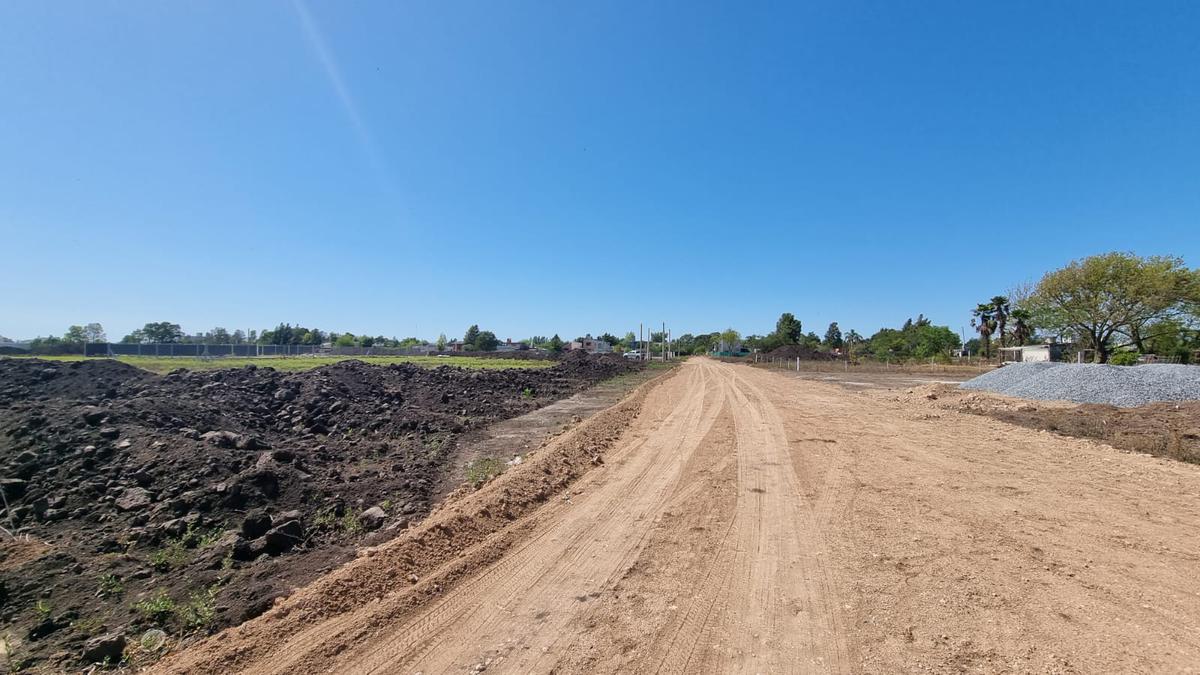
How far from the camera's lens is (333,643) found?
3.52 m

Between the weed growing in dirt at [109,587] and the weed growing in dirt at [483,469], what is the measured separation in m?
4.54

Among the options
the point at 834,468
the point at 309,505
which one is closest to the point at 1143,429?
the point at 834,468

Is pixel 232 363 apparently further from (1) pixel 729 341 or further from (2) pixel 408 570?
(1) pixel 729 341

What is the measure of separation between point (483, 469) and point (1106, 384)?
23.5m

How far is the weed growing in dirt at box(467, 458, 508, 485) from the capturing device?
8634 millimetres

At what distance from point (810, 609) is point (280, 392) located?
58.1 feet

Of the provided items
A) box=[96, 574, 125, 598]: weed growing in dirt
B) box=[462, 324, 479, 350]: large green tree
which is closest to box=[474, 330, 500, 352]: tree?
box=[462, 324, 479, 350]: large green tree

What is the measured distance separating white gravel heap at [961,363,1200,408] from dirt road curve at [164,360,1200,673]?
1152cm

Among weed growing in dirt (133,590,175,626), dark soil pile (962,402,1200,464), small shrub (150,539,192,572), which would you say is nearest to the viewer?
weed growing in dirt (133,590,175,626)

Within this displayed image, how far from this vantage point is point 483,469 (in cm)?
941

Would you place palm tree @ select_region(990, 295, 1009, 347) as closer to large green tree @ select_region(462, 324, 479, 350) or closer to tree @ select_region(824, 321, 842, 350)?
tree @ select_region(824, 321, 842, 350)

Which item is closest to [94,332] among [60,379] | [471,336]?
[471,336]

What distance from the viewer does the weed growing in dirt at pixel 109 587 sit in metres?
4.46

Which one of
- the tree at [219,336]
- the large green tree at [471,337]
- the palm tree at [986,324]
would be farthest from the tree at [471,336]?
the palm tree at [986,324]
